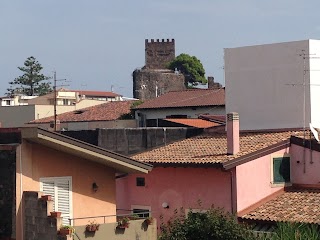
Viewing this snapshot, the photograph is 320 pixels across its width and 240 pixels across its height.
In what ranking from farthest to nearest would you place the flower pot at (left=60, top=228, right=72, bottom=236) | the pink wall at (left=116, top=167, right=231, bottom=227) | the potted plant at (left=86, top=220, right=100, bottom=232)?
the pink wall at (left=116, top=167, right=231, bottom=227) → the potted plant at (left=86, top=220, right=100, bottom=232) → the flower pot at (left=60, top=228, right=72, bottom=236)

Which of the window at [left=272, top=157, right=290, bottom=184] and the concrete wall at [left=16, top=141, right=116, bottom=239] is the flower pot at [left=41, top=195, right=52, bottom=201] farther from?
the window at [left=272, top=157, right=290, bottom=184]

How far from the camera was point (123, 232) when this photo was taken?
697 inches

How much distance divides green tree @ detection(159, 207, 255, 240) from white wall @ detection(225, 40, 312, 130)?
9.28 meters

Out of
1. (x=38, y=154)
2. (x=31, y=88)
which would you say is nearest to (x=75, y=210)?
(x=38, y=154)

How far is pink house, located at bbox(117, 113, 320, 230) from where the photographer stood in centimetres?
2441

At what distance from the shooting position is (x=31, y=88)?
107000mm

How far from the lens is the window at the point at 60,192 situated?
1717cm

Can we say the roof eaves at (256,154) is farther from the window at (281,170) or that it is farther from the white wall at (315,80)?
the white wall at (315,80)

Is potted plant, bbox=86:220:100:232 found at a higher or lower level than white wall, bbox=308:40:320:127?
lower

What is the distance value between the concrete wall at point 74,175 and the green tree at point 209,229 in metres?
2.88

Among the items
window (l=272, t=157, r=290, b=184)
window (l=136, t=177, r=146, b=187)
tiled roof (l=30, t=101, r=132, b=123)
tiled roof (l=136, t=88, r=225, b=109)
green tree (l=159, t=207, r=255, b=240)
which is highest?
tiled roof (l=136, t=88, r=225, b=109)

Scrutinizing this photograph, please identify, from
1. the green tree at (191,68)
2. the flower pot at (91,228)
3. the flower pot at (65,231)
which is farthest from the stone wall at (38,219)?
the green tree at (191,68)

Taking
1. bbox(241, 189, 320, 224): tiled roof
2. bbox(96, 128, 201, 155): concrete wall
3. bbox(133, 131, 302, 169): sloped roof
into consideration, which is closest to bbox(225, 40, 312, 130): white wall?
bbox(133, 131, 302, 169): sloped roof

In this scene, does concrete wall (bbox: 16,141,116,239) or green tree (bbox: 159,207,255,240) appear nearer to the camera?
concrete wall (bbox: 16,141,116,239)
